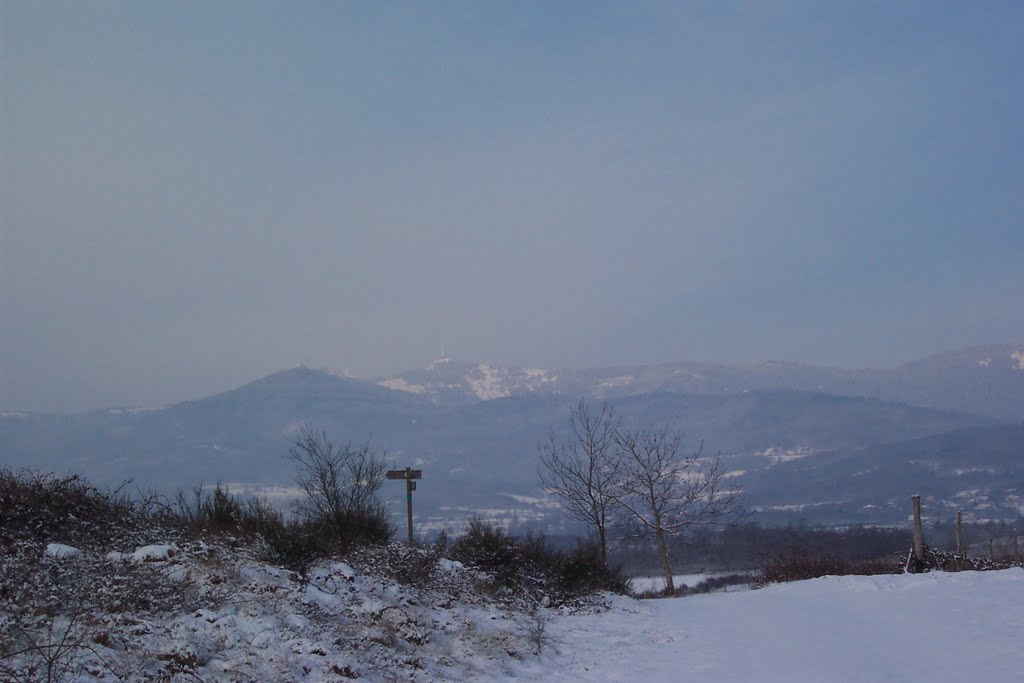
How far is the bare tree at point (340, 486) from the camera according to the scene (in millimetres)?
15125

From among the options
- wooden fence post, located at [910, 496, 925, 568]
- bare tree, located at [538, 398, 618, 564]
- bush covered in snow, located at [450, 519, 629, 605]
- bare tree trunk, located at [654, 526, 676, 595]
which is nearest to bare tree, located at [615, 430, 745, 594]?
bare tree trunk, located at [654, 526, 676, 595]

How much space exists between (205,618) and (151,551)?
235 centimetres

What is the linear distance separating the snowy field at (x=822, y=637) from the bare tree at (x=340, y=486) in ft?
15.0

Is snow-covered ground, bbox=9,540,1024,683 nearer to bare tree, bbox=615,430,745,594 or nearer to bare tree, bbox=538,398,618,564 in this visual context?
bare tree, bbox=538,398,618,564

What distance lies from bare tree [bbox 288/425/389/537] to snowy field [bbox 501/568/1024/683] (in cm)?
457

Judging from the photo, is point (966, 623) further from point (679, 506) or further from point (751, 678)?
point (679, 506)

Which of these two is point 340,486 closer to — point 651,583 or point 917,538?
point 917,538

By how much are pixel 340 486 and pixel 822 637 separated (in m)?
12.6

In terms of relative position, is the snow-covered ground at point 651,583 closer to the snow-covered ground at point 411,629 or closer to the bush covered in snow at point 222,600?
the snow-covered ground at point 411,629

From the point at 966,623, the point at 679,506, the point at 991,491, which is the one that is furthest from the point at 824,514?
the point at 966,623

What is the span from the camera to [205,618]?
8242mm

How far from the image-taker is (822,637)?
1066cm

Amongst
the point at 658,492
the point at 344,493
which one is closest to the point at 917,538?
the point at 658,492

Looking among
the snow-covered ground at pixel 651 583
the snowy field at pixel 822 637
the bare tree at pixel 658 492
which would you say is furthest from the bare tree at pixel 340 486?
the bare tree at pixel 658 492
